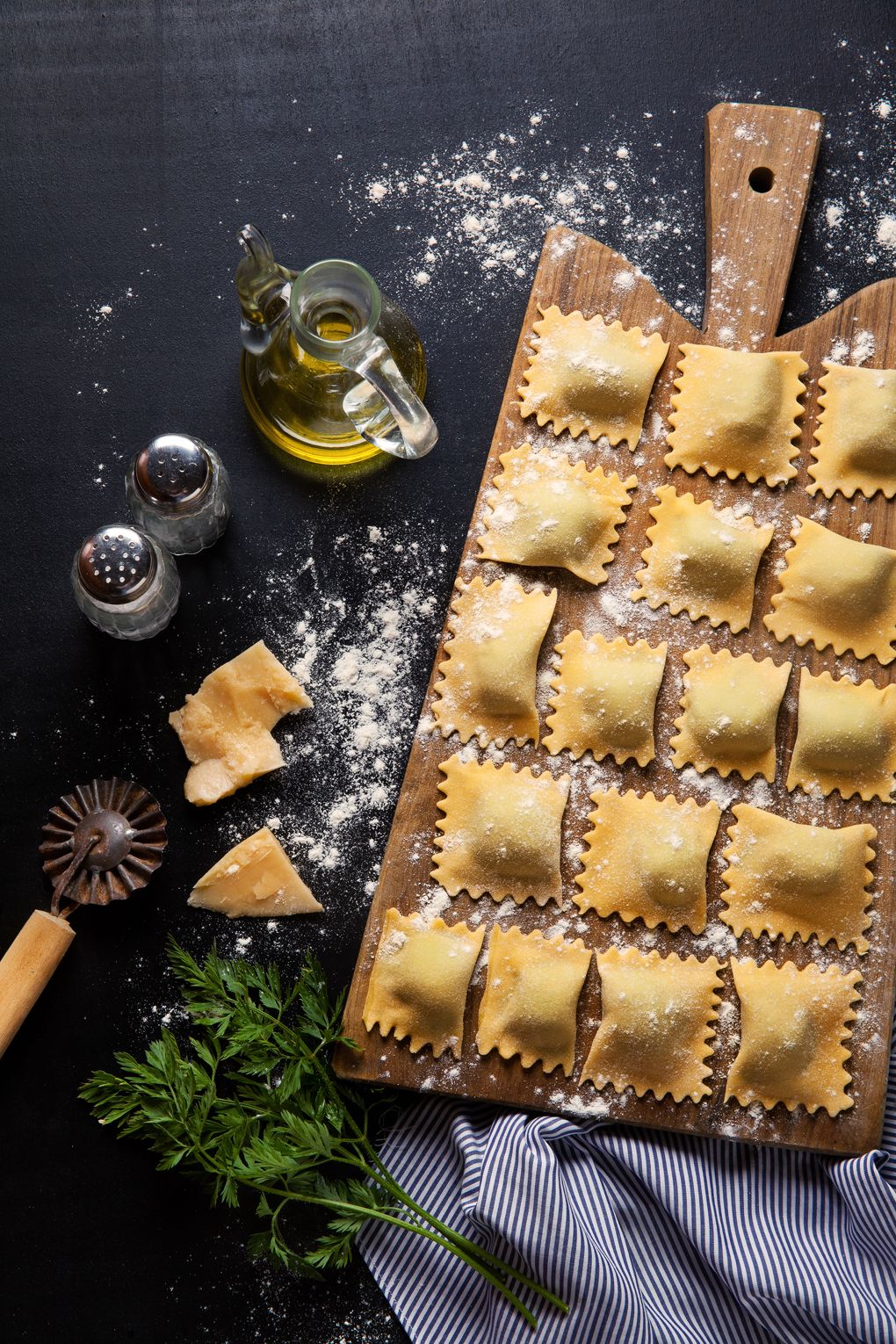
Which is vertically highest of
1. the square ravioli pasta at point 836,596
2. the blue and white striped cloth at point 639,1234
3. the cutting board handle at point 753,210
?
the cutting board handle at point 753,210

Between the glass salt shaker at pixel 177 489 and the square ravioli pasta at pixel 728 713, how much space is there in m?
1.22

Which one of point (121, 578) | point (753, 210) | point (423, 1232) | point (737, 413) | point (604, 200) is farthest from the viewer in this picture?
point (604, 200)

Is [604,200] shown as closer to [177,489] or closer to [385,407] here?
[385,407]

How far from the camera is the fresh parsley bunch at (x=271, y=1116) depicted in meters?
2.30

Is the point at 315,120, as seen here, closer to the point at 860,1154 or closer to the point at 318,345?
the point at 318,345

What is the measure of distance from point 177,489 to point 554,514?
2.92 ft

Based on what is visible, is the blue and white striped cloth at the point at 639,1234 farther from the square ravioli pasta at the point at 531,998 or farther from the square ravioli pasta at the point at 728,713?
the square ravioli pasta at the point at 728,713

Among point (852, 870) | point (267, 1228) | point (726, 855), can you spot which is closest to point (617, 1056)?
point (726, 855)

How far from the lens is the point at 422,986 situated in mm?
2340

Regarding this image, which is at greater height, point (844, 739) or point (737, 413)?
point (737, 413)

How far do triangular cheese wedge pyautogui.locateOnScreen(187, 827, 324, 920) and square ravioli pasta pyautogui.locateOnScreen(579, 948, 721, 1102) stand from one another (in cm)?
74

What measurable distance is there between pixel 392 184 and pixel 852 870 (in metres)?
2.09

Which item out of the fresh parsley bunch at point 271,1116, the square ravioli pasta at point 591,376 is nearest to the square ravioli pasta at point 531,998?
the fresh parsley bunch at point 271,1116

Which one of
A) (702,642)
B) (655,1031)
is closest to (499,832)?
(655,1031)
